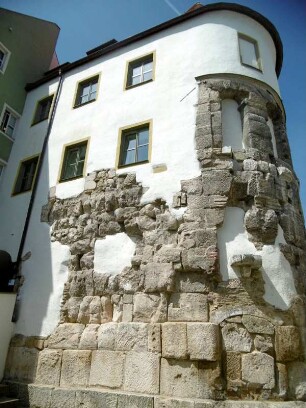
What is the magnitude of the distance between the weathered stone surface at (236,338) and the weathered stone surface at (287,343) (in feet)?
1.66

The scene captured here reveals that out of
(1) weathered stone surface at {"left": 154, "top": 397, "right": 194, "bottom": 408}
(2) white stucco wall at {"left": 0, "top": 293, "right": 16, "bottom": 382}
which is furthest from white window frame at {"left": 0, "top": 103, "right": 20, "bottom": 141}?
(1) weathered stone surface at {"left": 154, "top": 397, "right": 194, "bottom": 408}

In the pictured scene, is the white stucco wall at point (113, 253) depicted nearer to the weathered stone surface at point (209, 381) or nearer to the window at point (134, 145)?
the window at point (134, 145)

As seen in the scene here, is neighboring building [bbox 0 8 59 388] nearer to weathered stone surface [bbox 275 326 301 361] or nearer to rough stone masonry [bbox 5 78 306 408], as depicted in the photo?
rough stone masonry [bbox 5 78 306 408]

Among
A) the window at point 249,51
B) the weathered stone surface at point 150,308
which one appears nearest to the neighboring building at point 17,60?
the weathered stone surface at point 150,308

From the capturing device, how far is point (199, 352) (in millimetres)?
5461

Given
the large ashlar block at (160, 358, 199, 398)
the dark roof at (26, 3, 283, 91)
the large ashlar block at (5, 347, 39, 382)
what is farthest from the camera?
the dark roof at (26, 3, 283, 91)

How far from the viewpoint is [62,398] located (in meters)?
6.24

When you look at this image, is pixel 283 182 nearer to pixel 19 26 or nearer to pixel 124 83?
pixel 124 83

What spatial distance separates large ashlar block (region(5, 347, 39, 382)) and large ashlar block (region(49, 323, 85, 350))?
56cm

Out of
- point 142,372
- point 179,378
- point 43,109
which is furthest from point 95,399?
point 43,109

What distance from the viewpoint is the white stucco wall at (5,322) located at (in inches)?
296

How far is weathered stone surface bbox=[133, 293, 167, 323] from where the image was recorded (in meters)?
6.09

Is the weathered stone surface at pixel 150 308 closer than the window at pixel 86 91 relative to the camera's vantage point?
Yes

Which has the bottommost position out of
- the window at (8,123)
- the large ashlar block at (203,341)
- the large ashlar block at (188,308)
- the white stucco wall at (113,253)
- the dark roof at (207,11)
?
the large ashlar block at (203,341)
